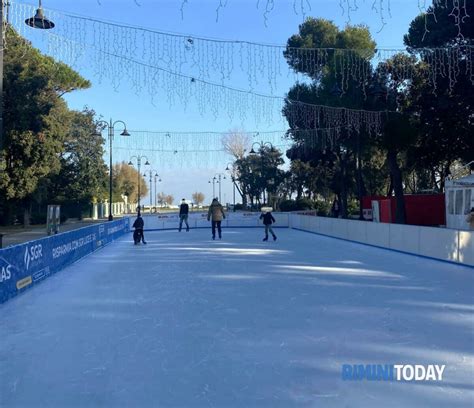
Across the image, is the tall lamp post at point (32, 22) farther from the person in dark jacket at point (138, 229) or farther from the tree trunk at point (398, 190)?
the tree trunk at point (398, 190)

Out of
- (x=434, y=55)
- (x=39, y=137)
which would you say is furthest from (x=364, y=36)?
(x=39, y=137)

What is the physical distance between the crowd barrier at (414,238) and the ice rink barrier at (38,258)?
32.1 feet

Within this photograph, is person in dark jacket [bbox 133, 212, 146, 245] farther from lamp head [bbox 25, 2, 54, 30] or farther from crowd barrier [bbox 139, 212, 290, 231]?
crowd barrier [bbox 139, 212, 290, 231]

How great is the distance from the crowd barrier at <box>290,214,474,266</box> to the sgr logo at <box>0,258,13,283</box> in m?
9.93

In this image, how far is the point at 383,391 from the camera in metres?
3.59

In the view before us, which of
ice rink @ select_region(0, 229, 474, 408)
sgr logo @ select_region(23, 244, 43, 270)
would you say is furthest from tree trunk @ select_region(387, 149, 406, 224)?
sgr logo @ select_region(23, 244, 43, 270)

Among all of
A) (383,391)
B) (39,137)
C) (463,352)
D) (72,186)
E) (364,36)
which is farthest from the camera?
(72,186)

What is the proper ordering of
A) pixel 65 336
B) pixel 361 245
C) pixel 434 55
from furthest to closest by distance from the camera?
1. pixel 361 245
2. pixel 434 55
3. pixel 65 336

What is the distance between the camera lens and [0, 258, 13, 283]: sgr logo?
22.2 feet

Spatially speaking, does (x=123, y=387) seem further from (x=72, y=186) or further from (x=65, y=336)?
(x=72, y=186)

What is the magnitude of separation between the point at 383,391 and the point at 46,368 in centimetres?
314

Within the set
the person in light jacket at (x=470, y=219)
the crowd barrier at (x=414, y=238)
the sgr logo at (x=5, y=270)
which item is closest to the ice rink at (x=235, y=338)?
the sgr logo at (x=5, y=270)

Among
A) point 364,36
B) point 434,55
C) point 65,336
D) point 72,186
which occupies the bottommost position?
point 65,336

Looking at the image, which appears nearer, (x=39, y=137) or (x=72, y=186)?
(x=39, y=137)
